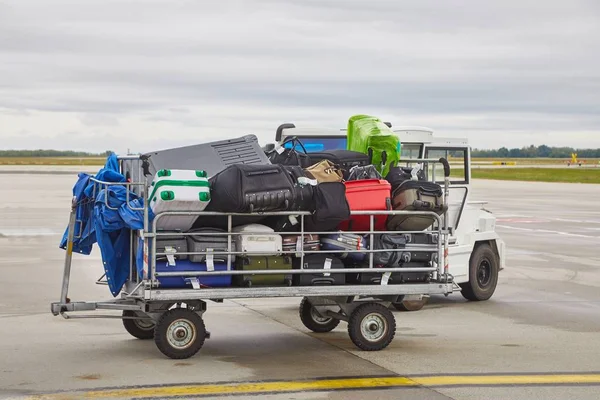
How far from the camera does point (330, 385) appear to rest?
8.52 meters

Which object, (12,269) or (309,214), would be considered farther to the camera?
(12,269)

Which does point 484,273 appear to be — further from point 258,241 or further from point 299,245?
point 258,241

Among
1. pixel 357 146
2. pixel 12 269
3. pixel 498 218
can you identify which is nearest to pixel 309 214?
pixel 357 146

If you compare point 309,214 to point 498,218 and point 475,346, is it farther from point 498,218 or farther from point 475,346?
point 498,218

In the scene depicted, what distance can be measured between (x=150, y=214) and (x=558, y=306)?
6608 millimetres

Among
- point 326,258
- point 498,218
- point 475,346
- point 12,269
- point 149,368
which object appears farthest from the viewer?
point 498,218

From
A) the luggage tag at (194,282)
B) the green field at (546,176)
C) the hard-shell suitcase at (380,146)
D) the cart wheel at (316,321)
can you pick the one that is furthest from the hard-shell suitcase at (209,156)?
the green field at (546,176)

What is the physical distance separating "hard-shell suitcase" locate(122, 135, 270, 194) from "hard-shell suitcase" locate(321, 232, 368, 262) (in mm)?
979

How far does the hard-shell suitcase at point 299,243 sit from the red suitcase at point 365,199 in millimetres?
357

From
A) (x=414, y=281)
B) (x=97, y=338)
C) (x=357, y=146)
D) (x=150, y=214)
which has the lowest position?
(x=97, y=338)

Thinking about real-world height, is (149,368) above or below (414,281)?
below

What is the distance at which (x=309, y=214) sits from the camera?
380 inches

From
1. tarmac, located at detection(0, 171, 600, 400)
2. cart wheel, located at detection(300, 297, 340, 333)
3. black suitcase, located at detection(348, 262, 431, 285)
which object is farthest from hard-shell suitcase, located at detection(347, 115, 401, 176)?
tarmac, located at detection(0, 171, 600, 400)

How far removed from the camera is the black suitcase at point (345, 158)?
35.5 ft
